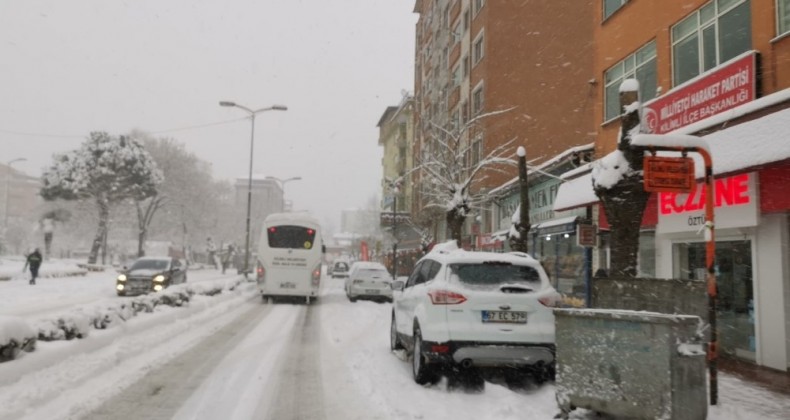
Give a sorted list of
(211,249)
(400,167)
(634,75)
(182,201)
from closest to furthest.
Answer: (634,75) < (182,201) < (400,167) < (211,249)

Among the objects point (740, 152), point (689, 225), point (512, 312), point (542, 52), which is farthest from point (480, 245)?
point (512, 312)

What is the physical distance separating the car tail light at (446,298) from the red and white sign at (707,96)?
4380mm

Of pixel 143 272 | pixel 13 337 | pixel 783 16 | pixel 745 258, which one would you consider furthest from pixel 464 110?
pixel 13 337

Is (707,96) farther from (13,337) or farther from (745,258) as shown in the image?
(13,337)

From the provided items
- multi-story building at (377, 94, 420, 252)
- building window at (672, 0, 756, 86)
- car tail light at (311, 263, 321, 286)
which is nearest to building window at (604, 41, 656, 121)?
building window at (672, 0, 756, 86)

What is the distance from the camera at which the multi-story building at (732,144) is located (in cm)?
881

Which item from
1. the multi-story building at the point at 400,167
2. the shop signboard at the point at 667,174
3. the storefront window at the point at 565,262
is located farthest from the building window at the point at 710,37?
the multi-story building at the point at 400,167

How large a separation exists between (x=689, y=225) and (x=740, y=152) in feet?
7.96

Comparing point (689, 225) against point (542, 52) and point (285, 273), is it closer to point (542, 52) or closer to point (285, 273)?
point (285, 273)

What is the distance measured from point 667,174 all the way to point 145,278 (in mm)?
19849

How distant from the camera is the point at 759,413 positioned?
595 cm

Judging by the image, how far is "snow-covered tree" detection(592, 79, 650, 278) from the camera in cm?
735

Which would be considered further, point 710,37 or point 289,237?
point 289,237

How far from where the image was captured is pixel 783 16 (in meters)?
9.38
